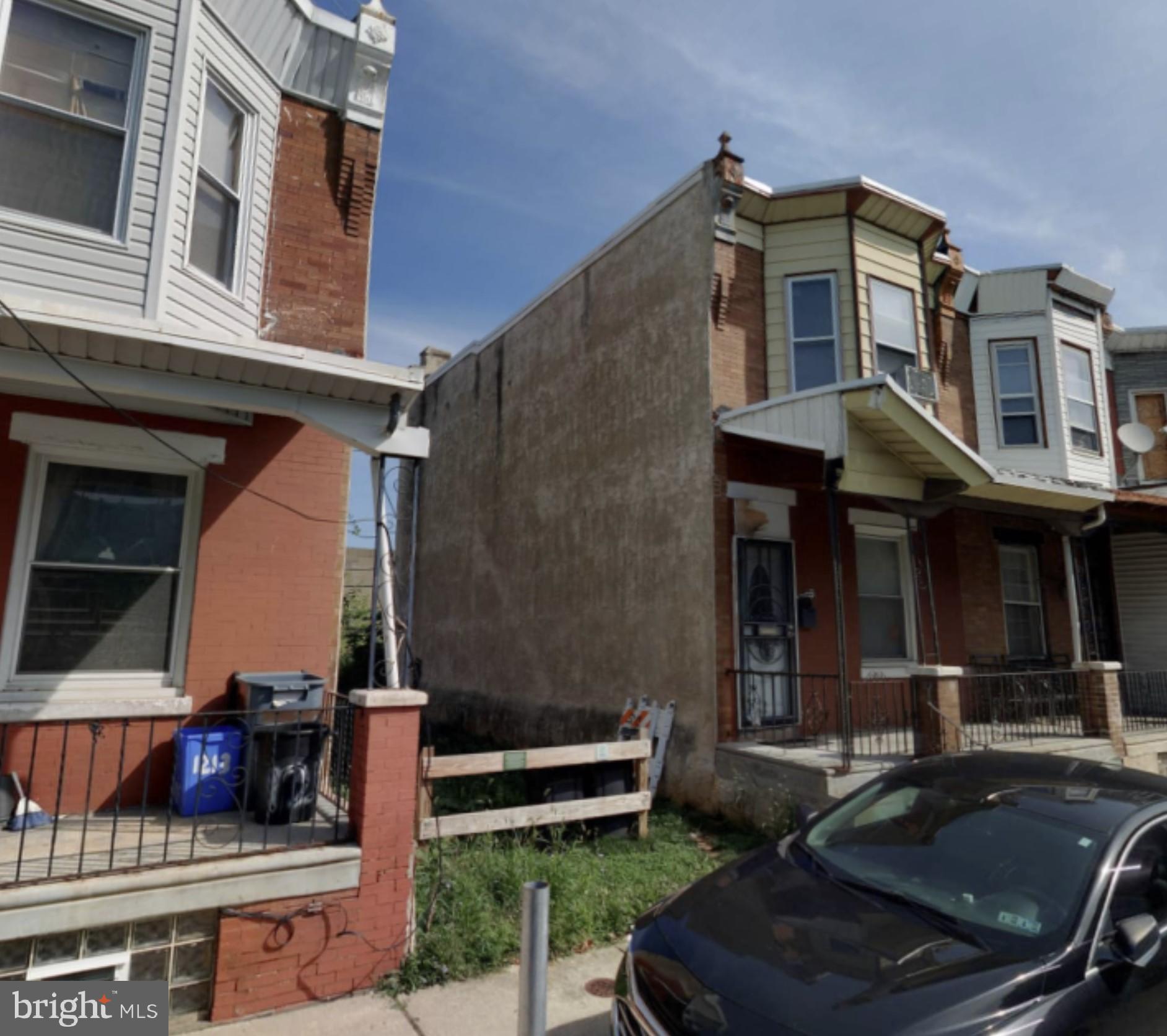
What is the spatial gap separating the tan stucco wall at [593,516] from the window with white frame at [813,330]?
1.50 metres

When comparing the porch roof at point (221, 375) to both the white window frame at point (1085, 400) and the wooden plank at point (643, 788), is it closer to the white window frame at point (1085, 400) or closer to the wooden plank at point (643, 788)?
the wooden plank at point (643, 788)

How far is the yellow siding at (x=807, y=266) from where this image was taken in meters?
10.0

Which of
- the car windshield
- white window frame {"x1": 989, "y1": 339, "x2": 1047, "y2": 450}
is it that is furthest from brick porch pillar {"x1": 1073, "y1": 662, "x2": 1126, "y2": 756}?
the car windshield

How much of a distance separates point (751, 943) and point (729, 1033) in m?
0.49

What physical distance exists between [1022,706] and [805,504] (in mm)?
4038

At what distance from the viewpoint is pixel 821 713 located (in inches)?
361

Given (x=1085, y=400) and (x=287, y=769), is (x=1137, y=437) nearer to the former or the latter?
(x=1085, y=400)

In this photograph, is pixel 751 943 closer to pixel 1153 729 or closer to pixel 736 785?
pixel 736 785

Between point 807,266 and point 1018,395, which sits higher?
point 807,266

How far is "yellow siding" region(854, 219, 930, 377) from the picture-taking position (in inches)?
401

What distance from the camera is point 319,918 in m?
4.42

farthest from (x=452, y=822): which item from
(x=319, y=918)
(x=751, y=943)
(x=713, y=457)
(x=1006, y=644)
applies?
(x=1006, y=644)

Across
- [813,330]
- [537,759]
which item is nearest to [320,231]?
[537,759]

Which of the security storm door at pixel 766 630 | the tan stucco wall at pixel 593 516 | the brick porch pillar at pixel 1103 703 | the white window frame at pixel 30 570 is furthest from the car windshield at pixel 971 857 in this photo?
the brick porch pillar at pixel 1103 703
